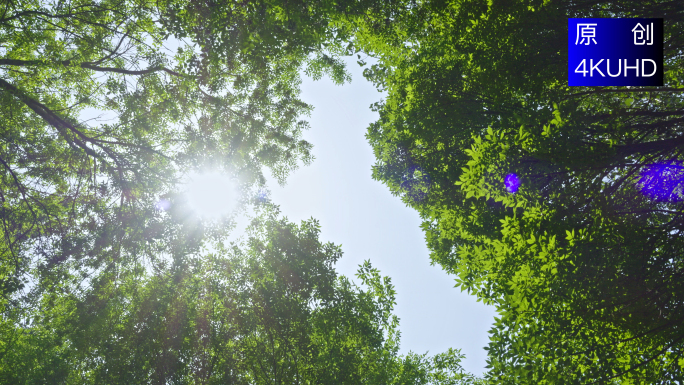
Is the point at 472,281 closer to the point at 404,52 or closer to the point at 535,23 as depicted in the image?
the point at 535,23

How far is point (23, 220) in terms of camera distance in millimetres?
13016

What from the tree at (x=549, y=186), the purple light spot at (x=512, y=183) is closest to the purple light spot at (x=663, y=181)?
the tree at (x=549, y=186)

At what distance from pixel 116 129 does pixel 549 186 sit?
15641 mm

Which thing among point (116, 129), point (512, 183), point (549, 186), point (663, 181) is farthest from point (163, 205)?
point (663, 181)

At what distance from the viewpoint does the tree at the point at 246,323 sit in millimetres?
10344

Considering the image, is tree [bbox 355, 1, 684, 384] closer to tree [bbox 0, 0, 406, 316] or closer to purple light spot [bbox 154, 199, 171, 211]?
tree [bbox 0, 0, 406, 316]

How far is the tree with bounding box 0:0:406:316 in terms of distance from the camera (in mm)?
11023

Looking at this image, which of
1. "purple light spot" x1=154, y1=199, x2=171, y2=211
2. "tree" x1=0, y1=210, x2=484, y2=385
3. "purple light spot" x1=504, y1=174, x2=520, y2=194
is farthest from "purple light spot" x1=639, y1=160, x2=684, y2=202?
"purple light spot" x1=154, y1=199, x2=171, y2=211

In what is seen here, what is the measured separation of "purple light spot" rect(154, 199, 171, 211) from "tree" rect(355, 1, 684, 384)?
35.6ft

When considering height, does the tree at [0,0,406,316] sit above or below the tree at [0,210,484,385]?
above

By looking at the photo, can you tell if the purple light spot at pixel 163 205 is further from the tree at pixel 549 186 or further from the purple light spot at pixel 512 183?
the purple light spot at pixel 512 183

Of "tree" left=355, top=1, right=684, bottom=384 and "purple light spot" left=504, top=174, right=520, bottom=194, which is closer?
"tree" left=355, top=1, right=684, bottom=384

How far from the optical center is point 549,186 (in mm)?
7062

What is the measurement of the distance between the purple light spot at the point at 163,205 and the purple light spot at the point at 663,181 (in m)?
16.6
